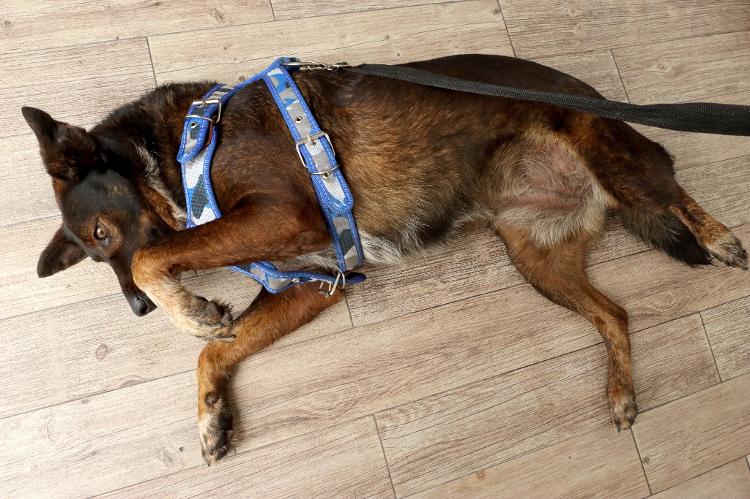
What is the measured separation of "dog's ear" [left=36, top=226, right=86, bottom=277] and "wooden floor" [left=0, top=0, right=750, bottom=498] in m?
0.19

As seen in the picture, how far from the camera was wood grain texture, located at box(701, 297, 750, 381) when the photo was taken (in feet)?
9.87

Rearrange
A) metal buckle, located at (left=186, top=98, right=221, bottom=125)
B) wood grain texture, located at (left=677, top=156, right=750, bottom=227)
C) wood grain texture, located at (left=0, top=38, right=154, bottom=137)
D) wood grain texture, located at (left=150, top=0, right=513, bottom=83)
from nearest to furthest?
metal buckle, located at (left=186, top=98, right=221, bottom=125) < wood grain texture, located at (left=0, top=38, right=154, bottom=137) < wood grain texture, located at (left=150, top=0, right=513, bottom=83) < wood grain texture, located at (left=677, top=156, right=750, bottom=227)

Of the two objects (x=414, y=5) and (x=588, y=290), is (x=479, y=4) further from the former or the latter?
(x=588, y=290)

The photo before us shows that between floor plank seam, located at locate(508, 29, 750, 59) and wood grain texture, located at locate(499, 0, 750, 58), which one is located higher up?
wood grain texture, located at locate(499, 0, 750, 58)

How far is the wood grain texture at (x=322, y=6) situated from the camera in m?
3.07

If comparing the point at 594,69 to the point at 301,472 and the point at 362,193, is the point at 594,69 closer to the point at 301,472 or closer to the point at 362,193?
the point at 362,193

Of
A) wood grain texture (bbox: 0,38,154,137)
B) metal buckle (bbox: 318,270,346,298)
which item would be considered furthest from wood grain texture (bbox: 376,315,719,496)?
wood grain texture (bbox: 0,38,154,137)

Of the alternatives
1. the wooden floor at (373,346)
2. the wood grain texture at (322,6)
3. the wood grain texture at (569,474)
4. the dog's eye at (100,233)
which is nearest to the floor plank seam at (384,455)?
the wooden floor at (373,346)

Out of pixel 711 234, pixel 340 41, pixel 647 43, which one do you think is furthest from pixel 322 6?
pixel 711 234

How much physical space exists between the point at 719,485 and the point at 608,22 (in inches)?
110

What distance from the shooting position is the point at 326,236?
94.3 inches

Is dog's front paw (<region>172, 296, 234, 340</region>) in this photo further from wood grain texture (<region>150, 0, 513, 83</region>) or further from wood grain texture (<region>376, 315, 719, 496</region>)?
wood grain texture (<region>150, 0, 513, 83</region>)

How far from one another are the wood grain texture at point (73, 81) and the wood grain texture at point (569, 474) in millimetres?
2583

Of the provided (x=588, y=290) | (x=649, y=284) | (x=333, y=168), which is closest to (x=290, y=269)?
(x=333, y=168)
